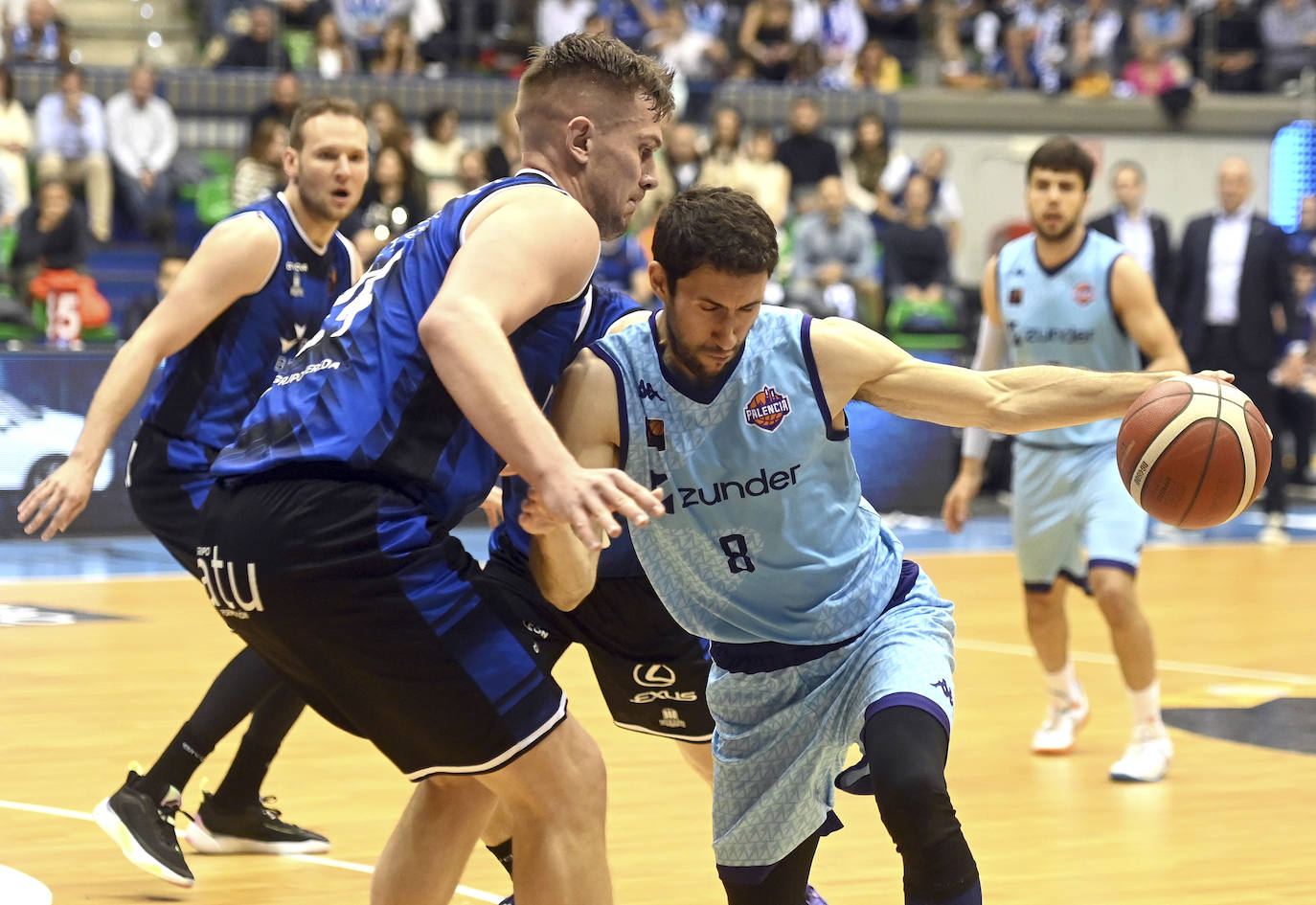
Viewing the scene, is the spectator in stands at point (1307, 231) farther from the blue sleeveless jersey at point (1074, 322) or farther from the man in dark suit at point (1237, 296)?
the blue sleeveless jersey at point (1074, 322)

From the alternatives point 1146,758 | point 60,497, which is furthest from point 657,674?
point 1146,758

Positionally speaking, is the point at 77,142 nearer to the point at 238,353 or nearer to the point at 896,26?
the point at 896,26

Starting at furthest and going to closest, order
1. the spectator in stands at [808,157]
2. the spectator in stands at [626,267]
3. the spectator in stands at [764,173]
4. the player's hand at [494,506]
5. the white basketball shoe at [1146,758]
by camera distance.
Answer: the spectator in stands at [808,157] → the spectator in stands at [764,173] → the spectator in stands at [626,267] → the white basketball shoe at [1146,758] → the player's hand at [494,506]

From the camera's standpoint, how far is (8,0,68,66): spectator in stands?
14.3 meters

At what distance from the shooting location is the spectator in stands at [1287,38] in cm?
1905

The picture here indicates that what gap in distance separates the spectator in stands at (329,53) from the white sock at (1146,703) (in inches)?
420

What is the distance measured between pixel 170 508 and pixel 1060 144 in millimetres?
3239

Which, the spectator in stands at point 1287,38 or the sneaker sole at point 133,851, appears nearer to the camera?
the sneaker sole at point 133,851

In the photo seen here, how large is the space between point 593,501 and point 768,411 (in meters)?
0.81

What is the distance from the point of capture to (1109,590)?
236 inches

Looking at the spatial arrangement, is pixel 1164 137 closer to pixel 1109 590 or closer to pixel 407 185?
pixel 407 185

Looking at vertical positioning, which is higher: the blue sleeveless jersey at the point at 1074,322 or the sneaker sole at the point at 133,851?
the blue sleeveless jersey at the point at 1074,322

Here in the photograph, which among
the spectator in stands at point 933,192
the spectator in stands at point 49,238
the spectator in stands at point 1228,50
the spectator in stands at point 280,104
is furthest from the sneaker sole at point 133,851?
the spectator in stands at point 1228,50

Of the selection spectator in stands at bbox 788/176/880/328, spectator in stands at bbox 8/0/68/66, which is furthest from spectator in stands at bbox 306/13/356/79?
spectator in stands at bbox 788/176/880/328
